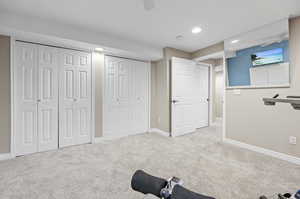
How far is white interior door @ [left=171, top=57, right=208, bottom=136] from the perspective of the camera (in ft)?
12.0

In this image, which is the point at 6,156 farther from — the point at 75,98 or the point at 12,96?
the point at 75,98

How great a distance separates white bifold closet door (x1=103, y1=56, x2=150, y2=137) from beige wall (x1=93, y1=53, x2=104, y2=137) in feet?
0.31

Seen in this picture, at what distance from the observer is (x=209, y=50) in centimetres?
354

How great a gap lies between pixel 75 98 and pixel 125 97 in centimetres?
115

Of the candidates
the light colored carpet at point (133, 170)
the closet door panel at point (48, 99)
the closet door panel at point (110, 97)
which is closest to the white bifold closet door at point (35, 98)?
the closet door panel at point (48, 99)

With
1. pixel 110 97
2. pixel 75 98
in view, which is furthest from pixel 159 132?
pixel 75 98

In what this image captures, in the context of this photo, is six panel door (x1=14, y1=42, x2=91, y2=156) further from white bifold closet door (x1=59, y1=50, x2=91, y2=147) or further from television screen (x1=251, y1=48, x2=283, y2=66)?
television screen (x1=251, y1=48, x2=283, y2=66)

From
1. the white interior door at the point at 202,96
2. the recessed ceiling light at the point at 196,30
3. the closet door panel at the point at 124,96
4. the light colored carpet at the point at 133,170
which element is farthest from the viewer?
the white interior door at the point at 202,96

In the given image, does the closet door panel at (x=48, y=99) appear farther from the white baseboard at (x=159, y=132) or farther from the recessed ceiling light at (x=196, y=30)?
the recessed ceiling light at (x=196, y=30)

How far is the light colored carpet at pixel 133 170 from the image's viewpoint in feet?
5.18

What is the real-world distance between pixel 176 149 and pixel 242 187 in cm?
129

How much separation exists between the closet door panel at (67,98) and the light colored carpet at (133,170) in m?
0.27

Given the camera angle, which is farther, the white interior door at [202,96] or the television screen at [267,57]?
the white interior door at [202,96]

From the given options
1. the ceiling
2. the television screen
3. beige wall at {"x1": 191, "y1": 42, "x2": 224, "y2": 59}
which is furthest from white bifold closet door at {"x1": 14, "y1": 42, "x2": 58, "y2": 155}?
the television screen
